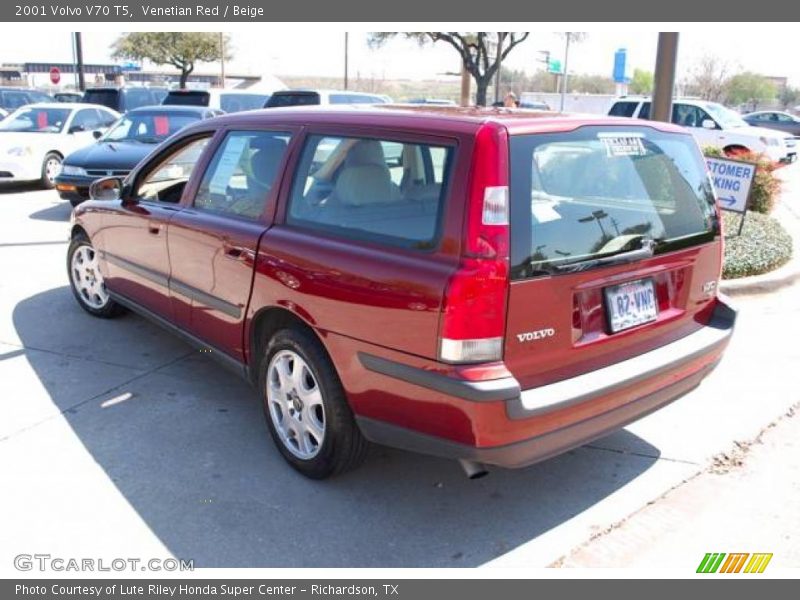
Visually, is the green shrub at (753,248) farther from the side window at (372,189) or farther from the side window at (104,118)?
the side window at (104,118)

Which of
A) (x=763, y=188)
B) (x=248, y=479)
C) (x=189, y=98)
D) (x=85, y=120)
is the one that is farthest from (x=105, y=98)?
(x=248, y=479)

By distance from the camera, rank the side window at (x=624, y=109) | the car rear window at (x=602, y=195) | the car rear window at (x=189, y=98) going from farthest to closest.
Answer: the side window at (x=624, y=109) → the car rear window at (x=189, y=98) → the car rear window at (x=602, y=195)

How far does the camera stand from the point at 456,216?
270 cm

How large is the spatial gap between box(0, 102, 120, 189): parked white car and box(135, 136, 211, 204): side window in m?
8.26

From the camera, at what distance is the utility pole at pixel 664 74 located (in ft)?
22.1

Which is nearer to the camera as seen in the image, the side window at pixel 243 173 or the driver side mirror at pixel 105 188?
the side window at pixel 243 173

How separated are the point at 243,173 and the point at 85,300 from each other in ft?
8.87

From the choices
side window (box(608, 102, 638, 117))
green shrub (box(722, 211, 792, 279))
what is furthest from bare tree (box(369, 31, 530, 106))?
green shrub (box(722, 211, 792, 279))

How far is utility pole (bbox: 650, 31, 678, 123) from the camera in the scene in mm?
6721

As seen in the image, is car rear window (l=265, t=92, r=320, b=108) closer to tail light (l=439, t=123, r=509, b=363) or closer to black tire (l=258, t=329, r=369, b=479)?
black tire (l=258, t=329, r=369, b=479)

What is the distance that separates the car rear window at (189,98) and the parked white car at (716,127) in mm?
8799

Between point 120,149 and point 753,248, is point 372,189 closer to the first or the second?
point 753,248

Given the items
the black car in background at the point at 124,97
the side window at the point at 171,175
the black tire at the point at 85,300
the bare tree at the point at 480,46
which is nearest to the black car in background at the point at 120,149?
the black tire at the point at 85,300

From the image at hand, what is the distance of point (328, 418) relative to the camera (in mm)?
3234
